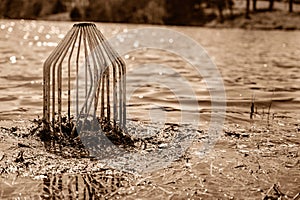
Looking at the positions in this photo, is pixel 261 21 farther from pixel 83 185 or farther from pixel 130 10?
pixel 83 185

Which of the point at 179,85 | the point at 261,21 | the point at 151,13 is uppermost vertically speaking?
the point at 151,13

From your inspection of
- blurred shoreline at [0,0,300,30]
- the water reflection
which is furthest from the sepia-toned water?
blurred shoreline at [0,0,300,30]

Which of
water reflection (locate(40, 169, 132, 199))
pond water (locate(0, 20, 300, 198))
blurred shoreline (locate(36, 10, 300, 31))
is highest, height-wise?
blurred shoreline (locate(36, 10, 300, 31))

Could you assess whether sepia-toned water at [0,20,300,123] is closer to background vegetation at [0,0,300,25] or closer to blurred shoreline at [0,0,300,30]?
blurred shoreline at [0,0,300,30]

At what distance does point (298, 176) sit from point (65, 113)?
4.11m

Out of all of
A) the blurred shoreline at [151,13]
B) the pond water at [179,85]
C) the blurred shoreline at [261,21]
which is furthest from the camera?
the blurred shoreline at [151,13]

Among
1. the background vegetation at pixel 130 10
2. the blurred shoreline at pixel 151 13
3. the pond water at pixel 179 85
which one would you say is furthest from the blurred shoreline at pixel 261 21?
the pond water at pixel 179 85

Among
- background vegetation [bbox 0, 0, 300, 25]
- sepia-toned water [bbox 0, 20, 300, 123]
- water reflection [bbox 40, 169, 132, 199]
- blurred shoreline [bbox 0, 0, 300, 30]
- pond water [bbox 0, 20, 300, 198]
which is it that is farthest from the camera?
background vegetation [bbox 0, 0, 300, 25]

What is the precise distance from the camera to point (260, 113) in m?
8.98

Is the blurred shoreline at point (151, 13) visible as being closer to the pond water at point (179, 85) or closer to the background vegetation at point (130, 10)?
the background vegetation at point (130, 10)

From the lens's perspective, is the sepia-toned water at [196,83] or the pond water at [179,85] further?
the sepia-toned water at [196,83]

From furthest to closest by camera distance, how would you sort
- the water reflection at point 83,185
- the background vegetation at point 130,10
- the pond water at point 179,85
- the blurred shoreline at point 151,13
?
the background vegetation at point 130,10
the blurred shoreline at point 151,13
the pond water at point 179,85
the water reflection at point 83,185

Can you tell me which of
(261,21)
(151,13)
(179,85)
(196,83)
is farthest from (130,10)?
(179,85)

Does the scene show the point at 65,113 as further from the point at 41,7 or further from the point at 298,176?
the point at 41,7
